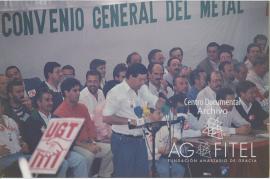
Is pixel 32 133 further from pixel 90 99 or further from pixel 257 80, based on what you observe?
pixel 257 80

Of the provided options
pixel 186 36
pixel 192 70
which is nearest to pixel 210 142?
pixel 192 70

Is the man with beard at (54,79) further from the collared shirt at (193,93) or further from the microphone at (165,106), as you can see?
the collared shirt at (193,93)

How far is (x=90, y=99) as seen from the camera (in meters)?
4.02

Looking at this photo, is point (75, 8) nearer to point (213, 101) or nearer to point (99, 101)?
point (99, 101)

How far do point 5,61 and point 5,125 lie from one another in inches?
24.3

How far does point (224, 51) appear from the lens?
3.89 metres

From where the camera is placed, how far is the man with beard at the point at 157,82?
396 centimetres

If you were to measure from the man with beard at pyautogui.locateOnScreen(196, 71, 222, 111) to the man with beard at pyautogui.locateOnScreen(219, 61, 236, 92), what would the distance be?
4 cm

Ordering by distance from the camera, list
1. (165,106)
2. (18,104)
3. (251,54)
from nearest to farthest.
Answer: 1. (251,54)
2. (165,106)
3. (18,104)

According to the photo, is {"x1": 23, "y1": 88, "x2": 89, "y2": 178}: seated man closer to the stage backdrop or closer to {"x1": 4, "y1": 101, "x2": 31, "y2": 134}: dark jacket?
{"x1": 4, "y1": 101, "x2": 31, "y2": 134}: dark jacket

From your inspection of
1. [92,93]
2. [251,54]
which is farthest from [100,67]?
[251,54]

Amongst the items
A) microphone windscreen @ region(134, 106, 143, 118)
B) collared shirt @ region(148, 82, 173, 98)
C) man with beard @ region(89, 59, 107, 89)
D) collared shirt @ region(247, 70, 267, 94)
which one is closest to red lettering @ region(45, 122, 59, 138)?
man with beard @ region(89, 59, 107, 89)

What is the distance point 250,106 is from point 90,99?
1490 mm

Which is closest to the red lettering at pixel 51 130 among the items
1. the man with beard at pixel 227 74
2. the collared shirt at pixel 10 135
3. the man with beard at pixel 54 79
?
the man with beard at pixel 54 79
